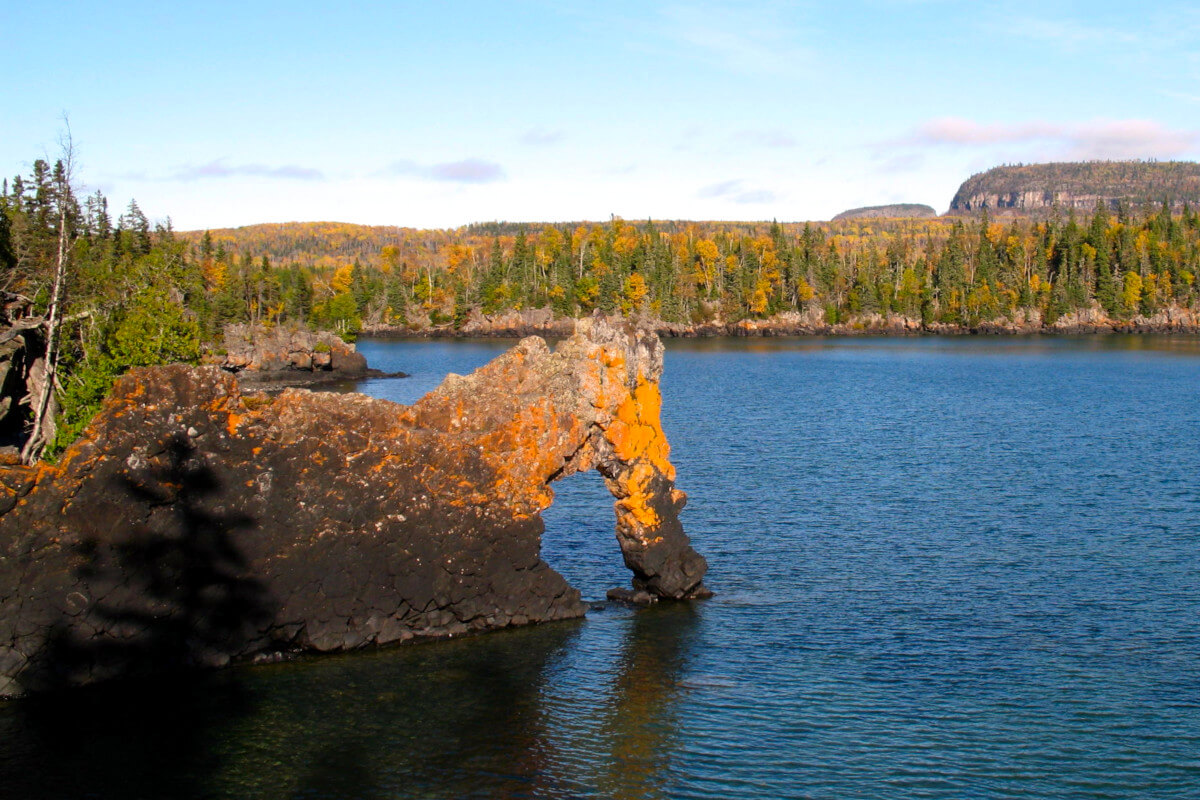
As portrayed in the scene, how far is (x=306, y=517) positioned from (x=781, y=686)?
1209 cm

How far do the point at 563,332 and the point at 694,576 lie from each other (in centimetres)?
14705

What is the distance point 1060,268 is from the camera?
180 m

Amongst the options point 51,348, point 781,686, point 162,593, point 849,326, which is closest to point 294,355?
point 51,348

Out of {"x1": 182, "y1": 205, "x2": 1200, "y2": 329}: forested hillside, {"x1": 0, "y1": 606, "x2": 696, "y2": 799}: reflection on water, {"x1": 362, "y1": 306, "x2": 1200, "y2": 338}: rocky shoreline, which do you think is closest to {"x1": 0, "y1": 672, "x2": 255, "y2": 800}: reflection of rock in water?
{"x1": 0, "y1": 606, "x2": 696, "y2": 799}: reflection on water

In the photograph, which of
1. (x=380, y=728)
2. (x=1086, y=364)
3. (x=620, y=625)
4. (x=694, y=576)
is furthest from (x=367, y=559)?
(x=1086, y=364)

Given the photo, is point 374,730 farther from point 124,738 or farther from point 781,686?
point 781,686

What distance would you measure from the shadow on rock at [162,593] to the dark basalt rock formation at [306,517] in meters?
0.03

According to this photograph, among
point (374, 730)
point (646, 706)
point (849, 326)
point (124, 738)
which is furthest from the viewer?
point (849, 326)

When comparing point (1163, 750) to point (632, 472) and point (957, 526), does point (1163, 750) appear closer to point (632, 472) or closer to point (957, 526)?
point (632, 472)

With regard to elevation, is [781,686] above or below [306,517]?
below

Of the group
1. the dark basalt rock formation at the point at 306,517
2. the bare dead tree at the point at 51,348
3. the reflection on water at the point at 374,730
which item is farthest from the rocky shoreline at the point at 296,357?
the reflection on water at the point at 374,730

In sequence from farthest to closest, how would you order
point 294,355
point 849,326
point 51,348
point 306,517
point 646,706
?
1. point 849,326
2. point 294,355
3. point 51,348
4. point 306,517
5. point 646,706

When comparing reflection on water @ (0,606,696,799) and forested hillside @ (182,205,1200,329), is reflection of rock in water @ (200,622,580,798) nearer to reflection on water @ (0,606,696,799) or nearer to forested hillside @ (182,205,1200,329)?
reflection on water @ (0,606,696,799)

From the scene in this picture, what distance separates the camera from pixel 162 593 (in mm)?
23281
